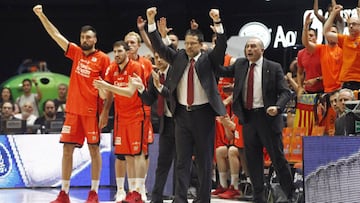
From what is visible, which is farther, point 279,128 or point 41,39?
point 41,39

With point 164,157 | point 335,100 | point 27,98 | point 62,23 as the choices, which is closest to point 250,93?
point 335,100

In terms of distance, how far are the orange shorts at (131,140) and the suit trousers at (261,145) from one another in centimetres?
147

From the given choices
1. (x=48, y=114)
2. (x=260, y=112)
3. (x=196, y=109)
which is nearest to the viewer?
(x=196, y=109)

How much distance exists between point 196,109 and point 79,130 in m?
2.09

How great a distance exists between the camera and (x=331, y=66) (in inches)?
391

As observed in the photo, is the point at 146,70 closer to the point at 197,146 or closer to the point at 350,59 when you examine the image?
the point at 197,146

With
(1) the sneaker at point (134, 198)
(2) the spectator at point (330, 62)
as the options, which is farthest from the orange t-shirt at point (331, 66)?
(1) the sneaker at point (134, 198)

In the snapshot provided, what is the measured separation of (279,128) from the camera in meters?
9.00

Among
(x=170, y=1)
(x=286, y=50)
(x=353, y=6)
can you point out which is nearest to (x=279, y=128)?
(x=353, y=6)

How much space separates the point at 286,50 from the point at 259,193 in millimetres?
10158

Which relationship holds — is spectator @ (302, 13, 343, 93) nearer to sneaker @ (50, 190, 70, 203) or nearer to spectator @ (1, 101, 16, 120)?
sneaker @ (50, 190, 70, 203)

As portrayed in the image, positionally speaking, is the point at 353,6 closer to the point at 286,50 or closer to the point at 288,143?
the point at 286,50

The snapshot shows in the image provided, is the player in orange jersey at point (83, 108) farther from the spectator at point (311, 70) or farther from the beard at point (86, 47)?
the spectator at point (311, 70)

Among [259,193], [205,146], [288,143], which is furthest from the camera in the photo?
[288,143]
